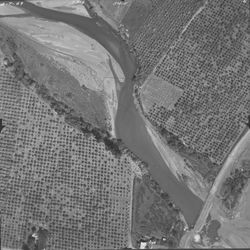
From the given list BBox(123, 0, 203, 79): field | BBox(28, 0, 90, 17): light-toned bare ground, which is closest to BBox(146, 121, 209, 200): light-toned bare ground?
BBox(123, 0, 203, 79): field

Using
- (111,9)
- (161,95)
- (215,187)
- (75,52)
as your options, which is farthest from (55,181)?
(111,9)

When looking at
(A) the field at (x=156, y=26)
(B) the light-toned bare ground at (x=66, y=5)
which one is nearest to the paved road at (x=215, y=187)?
(A) the field at (x=156, y=26)

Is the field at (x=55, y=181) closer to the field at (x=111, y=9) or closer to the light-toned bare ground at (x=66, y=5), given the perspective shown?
the light-toned bare ground at (x=66, y=5)

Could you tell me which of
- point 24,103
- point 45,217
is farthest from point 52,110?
point 45,217

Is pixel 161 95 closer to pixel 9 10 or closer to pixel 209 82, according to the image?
pixel 209 82

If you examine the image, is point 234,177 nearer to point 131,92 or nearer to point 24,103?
point 131,92

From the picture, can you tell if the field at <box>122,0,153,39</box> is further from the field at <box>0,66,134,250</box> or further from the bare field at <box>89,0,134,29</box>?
the field at <box>0,66,134,250</box>

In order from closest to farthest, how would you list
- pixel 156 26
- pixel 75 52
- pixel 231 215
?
pixel 231 215 → pixel 75 52 → pixel 156 26
